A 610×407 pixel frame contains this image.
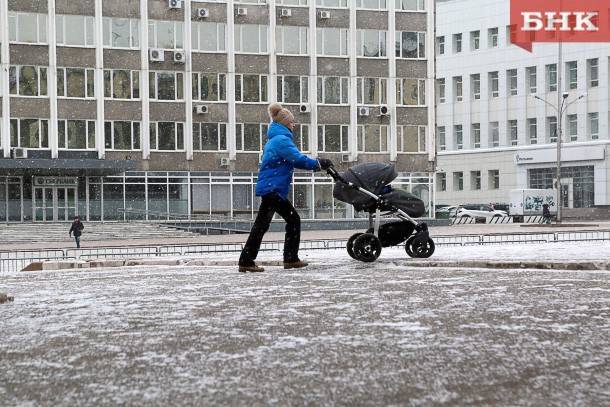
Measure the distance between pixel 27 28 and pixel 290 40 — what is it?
14514 millimetres

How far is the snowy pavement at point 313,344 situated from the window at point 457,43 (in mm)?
79961

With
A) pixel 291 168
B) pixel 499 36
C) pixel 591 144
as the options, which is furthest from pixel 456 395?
pixel 499 36

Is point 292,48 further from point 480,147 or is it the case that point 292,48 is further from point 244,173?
point 480,147

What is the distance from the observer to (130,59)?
54719mm

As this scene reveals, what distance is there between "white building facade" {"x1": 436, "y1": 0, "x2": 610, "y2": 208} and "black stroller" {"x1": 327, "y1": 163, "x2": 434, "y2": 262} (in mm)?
63697

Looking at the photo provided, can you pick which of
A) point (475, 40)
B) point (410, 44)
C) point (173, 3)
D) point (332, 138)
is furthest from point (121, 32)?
point (475, 40)

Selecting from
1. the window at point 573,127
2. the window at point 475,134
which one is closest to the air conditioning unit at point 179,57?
the window at point 573,127

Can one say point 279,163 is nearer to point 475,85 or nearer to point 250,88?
point 250,88

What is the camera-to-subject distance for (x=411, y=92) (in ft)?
196

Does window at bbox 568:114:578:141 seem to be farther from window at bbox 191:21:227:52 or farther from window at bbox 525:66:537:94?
window at bbox 191:21:227:52

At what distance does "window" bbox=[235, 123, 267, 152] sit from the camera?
57031mm

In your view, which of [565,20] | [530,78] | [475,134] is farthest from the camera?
[475,134]

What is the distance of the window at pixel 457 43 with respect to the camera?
86.6m

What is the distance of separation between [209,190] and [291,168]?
45.9 m
